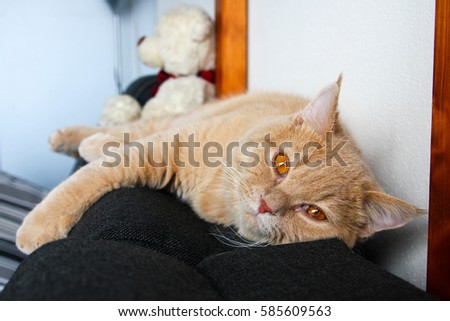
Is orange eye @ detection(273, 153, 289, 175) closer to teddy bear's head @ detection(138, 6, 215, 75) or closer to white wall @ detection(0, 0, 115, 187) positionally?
teddy bear's head @ detection(138, 6, 215, 75)

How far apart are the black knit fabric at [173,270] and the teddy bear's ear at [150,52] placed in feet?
4.77

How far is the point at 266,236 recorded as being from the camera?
3.45 ft

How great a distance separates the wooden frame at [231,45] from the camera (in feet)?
7.10

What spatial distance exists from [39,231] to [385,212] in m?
0.80

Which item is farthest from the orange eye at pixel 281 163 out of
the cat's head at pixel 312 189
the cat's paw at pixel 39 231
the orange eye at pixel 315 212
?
the cat's paw at pixel 39 231

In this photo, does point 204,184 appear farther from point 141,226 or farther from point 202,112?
point 202,112

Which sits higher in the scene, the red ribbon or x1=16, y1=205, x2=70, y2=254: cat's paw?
the red ribbon

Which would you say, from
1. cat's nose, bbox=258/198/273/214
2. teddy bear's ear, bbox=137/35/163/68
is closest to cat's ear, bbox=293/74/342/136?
cat's nose, bbox=258/198/273/214

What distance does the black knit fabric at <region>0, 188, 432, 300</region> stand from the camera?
2.03 ft

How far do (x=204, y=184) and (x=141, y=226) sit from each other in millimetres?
339

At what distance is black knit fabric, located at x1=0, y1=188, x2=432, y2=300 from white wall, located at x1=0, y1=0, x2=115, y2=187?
6.60ft

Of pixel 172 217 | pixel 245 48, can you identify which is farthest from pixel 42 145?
pixel 172 217

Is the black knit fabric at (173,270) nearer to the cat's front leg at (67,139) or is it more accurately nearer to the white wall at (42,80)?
the cat's front leg at (67,139)

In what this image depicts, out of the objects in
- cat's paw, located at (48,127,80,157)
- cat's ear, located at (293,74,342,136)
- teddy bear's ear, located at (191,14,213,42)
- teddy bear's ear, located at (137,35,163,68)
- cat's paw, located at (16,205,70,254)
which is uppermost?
teddy bear's ear, located at (191,14,213,42)
